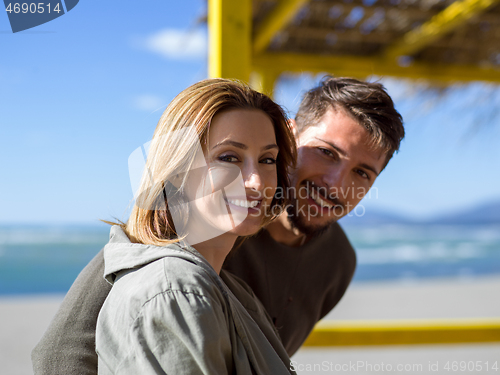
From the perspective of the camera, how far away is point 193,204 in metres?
1.10

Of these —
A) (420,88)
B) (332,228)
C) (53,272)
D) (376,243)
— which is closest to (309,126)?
(332,228)

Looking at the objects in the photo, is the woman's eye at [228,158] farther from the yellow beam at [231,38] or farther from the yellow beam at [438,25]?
the yellow beam at [438,25]

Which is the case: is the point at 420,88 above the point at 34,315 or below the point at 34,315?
above

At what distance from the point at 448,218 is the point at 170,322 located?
3128cm

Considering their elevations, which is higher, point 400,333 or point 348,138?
point 348,138

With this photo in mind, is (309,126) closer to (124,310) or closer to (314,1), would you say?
(124,310)

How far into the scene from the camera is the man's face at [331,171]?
1510mm

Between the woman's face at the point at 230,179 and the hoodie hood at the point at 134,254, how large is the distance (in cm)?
15

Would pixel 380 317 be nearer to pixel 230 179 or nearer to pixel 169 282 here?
pixel 230 179

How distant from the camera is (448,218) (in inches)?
1144

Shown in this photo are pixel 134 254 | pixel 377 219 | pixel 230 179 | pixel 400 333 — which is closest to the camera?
pixel 134 254

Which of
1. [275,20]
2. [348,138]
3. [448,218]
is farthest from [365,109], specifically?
[448,218]

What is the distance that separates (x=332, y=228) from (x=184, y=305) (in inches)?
44.5

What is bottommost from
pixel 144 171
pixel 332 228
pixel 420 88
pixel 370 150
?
pixel 332 228
